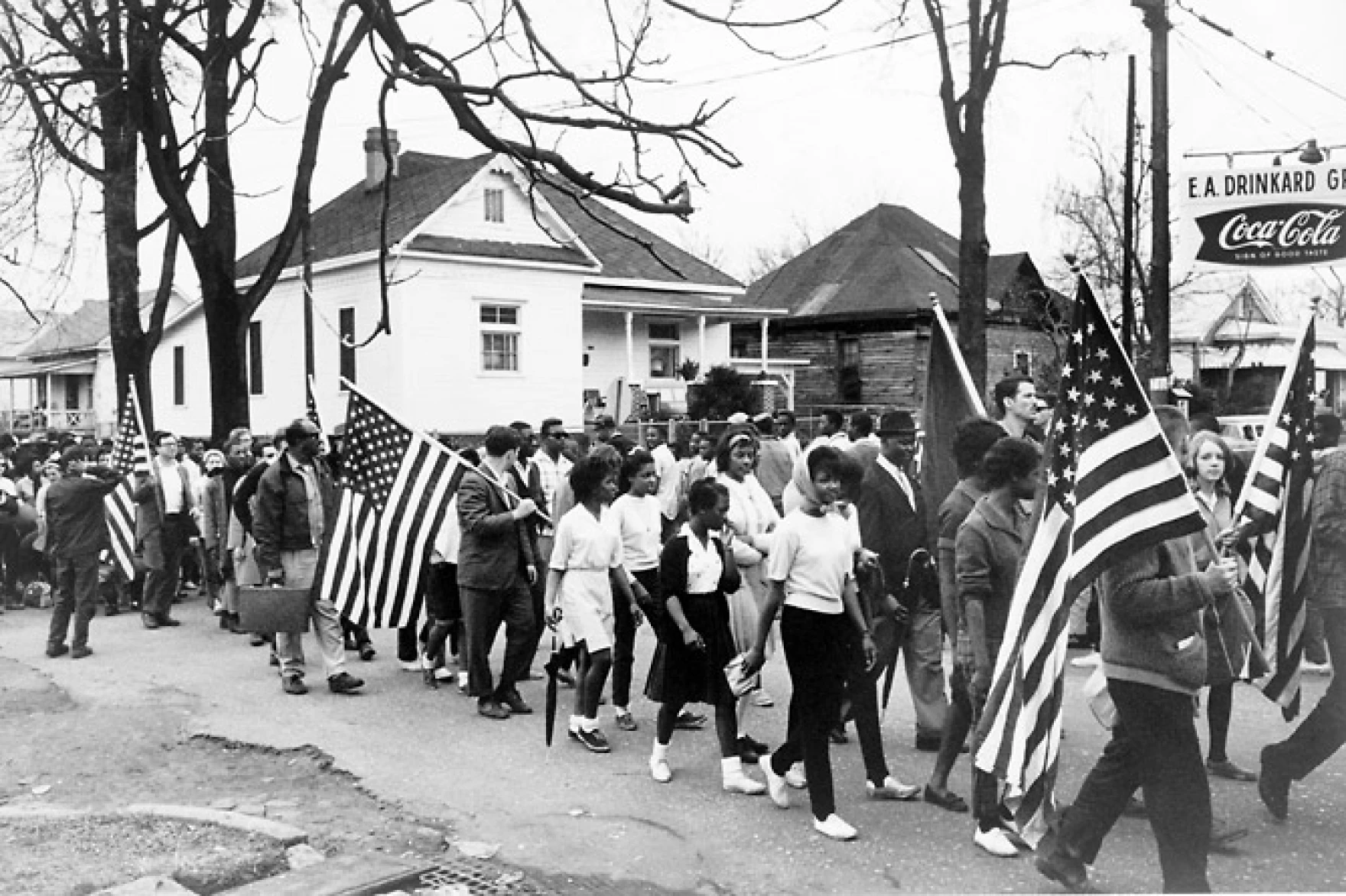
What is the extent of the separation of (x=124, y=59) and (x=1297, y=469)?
15.7 meters

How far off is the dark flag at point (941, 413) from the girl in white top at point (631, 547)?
71.0 inches

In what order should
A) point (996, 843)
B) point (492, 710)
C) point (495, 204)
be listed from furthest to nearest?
point (495, 204) → point (492, 710) → point (996, 843)

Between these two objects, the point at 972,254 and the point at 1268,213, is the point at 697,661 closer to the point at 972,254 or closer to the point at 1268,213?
the point at 1268,213

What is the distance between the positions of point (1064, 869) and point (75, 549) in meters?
9.31

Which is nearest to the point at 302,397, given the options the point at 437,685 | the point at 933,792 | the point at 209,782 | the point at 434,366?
the point at 434,366

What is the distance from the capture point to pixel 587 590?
7891mm

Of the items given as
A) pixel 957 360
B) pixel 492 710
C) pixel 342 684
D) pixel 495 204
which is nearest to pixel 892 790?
pixel 957 360

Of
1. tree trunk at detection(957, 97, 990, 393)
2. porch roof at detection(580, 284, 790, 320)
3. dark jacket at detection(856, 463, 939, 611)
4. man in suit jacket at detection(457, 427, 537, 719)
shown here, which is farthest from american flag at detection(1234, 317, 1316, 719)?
porch roof at detection(580, 284, 790, 320)

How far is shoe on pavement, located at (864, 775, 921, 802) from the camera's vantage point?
6582mm

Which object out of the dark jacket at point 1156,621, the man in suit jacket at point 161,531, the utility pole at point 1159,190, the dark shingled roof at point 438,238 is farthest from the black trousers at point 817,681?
the dark shingled roof at point 438,238

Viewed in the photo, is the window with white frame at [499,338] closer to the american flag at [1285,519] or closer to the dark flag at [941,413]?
the dark flag at [941,413]

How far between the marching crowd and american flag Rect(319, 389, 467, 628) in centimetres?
24

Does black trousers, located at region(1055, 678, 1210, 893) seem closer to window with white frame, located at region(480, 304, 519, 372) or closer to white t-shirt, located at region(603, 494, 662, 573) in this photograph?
white t-shirt, located at region(603, 494, 662, 573)

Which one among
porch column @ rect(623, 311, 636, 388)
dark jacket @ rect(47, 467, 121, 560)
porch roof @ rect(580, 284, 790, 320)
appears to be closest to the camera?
dark jacket @ rect(47, 467, 121, 560)
